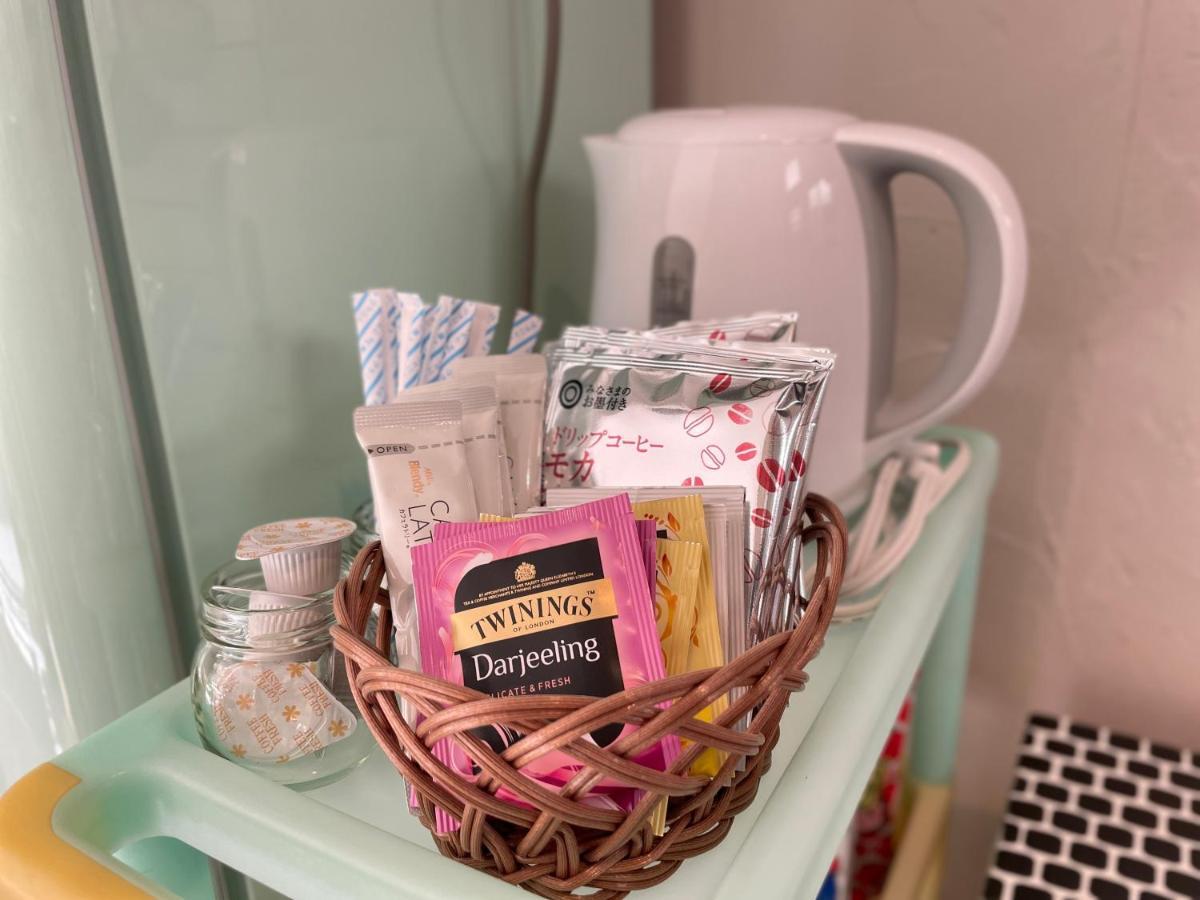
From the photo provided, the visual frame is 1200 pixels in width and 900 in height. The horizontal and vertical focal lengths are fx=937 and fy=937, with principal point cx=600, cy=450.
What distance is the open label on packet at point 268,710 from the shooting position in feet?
1.34

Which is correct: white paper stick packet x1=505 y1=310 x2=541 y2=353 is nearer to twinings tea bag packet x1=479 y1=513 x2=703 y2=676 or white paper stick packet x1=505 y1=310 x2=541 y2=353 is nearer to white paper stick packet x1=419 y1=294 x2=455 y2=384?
white paper stick packet x1=419 y1=294 x2=455 y2=384

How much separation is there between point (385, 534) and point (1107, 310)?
2.19ft

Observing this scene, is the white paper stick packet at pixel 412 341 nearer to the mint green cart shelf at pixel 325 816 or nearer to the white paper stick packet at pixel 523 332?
the white paper stick packet at pixel 523 332

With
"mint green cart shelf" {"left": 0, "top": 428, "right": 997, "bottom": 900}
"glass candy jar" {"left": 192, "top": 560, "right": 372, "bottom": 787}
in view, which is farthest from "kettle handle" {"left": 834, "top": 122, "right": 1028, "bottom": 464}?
"glass candy jar" {"left": 192, "top": 560, "right": 372, "bottom": 787}

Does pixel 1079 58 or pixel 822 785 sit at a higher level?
pixel 1079 58

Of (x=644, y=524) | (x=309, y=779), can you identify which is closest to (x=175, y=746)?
(x=309, y=779)

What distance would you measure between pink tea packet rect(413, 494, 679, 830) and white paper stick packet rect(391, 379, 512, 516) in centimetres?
7

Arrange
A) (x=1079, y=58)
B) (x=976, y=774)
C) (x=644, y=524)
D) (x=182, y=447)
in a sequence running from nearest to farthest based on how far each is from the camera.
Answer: (x=644, y=524)
(x=182, y=447)
(x=1079, y=58)
(x=976, y=774)

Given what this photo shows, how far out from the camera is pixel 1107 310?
79 centimetres

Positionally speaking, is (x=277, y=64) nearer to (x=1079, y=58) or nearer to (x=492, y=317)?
(x=492, y=317)

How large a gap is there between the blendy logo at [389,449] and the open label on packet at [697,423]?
75 mm

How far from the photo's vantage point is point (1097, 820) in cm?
73

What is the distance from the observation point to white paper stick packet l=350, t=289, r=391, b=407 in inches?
20.1

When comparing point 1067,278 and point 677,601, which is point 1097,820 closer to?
point 1067,278
